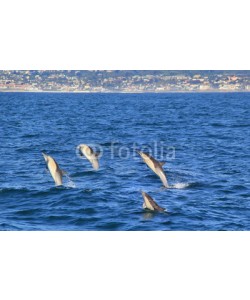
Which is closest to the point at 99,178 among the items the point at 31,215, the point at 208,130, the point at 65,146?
the point at 31,215

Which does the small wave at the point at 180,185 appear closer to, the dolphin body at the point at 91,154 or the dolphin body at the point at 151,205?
the dolphin body at the point at 151,205

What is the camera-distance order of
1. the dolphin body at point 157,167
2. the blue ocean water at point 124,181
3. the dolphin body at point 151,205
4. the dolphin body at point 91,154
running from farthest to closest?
the dolphin body at point 91,154, the dolphin body at point 157,167, the dolphin body at point 151,205, the blue ocean water at point 124,181

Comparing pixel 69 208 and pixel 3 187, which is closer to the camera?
pixel 69 208

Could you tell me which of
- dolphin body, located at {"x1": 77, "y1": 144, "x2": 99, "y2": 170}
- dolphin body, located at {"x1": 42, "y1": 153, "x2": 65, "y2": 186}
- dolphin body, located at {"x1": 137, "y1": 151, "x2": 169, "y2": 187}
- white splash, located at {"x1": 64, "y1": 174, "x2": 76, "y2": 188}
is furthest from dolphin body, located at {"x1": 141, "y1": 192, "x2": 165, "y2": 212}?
dolphin body, located at {"x1": 77, "y1": 144, "x2": 99, "y2": 170}

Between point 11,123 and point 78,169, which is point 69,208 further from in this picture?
point 11,123

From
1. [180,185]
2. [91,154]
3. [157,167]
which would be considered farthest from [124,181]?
[91,154]

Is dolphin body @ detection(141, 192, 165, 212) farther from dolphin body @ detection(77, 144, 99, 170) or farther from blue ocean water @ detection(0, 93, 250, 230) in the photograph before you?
dolphin body @ detection(77, 144, 99, 170)

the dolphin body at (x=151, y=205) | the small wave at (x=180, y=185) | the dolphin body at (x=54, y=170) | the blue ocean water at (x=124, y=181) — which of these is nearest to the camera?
the blue ocean water at (x=124, y=181)

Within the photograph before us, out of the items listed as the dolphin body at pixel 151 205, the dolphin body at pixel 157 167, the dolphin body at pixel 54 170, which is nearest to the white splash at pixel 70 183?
the dolphin body at pixel 54 170
